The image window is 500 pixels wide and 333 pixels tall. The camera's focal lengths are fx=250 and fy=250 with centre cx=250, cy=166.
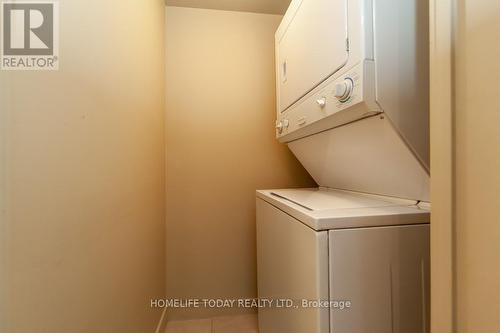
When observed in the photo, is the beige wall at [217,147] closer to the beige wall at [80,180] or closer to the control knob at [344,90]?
the beige wall at [80,180]

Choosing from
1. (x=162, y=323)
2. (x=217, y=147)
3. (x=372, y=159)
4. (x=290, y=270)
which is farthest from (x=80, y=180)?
(x=162, y=323)

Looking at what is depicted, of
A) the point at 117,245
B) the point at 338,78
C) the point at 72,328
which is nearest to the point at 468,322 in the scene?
the point at 338,78

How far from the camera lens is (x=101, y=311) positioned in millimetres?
1092

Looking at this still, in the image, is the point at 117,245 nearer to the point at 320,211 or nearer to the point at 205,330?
the point at 320,211

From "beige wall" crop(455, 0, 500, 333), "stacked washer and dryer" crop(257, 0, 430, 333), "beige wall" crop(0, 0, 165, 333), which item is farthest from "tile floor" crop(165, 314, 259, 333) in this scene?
"beige wall" crop(455, 0, 500, 333)

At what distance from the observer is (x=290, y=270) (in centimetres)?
122

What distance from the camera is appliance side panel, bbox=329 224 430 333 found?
935mm

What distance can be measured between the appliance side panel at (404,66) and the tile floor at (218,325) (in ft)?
6.70

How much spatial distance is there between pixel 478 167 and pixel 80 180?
3.99 ft

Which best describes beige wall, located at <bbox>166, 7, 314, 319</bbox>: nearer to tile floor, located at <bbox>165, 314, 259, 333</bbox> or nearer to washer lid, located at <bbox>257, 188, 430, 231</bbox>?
tile floor, located at <bbox>165, 314, 259, 333</bbox>

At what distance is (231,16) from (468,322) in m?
2.69

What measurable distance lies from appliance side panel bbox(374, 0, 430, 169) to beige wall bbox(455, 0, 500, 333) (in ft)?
1.31

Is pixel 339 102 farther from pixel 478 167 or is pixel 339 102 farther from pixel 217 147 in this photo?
pixel 217 147

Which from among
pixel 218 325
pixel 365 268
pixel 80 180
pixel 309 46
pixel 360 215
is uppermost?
pixel 309 46
